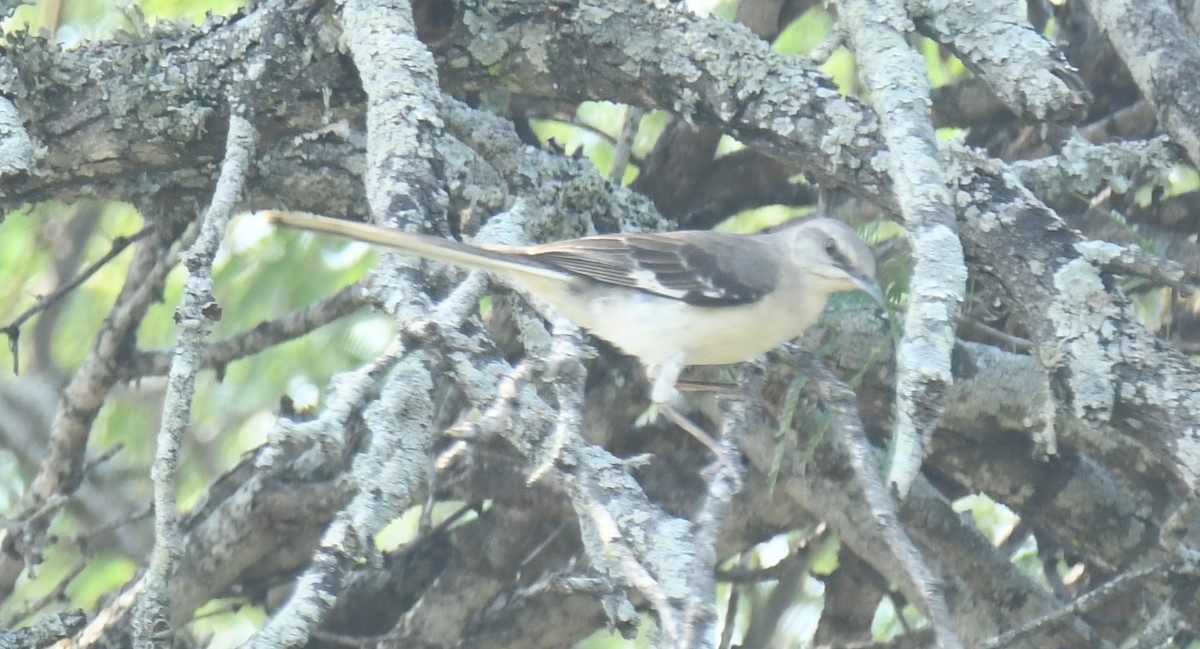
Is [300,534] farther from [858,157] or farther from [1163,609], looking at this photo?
[1163,609]

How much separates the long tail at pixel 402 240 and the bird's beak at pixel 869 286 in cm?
113

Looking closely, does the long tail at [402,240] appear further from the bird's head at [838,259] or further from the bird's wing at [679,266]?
the bird's head at [838,259]

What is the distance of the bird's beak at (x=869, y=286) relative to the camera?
386cm

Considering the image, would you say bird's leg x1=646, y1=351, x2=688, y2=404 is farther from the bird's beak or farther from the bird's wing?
the bird's beak

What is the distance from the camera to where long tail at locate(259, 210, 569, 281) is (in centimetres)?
284

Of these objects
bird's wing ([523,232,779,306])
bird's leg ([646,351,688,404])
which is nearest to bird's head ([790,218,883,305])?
bird's wing ([523,232,779,306])

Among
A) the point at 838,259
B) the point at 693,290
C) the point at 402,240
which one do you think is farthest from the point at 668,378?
the point at 402,240

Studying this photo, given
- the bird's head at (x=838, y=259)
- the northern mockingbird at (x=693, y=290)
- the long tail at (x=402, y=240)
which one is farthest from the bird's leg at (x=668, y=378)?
the long tail at (x=402, y=240)

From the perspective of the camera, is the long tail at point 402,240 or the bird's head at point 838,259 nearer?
the long tail at point 402,240

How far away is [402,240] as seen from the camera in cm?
288

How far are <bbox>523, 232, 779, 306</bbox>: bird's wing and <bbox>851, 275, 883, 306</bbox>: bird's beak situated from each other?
0.76 feet

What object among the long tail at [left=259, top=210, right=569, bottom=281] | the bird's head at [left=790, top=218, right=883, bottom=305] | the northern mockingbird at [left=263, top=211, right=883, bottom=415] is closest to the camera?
the long tail at [left=259, top=210, right=569, bottom=281]

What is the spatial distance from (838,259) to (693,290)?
16.5 inches

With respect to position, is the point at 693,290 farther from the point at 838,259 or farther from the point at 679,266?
the point at 838,259
